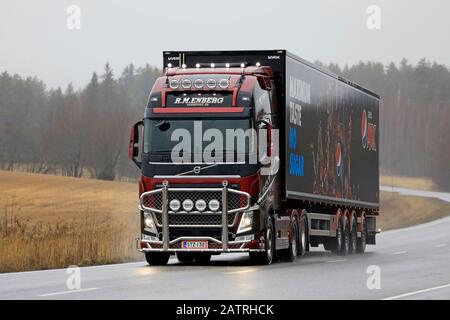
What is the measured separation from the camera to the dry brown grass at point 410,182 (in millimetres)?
132500

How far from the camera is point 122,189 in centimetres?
8462

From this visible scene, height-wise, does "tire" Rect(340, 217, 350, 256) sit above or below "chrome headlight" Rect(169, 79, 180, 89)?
below

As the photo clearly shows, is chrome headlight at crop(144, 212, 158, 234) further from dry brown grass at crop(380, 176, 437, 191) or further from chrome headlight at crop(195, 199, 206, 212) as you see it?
dry brown grass at crop(380, 176, 437, 191)

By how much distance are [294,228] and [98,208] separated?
38.5 metres

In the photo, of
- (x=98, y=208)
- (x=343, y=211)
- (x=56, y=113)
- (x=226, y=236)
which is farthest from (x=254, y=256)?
(x=56, y=113)

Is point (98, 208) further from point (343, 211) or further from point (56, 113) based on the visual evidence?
point (56, 113)

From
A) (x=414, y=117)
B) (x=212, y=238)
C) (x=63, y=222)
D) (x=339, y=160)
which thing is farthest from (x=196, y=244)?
(x=414, y=117)

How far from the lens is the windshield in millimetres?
24719

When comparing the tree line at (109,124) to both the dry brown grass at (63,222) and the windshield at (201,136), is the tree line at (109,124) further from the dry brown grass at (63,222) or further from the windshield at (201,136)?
the windshield at (201,136)

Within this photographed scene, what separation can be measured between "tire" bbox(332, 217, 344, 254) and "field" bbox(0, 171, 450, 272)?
5451 millimetres

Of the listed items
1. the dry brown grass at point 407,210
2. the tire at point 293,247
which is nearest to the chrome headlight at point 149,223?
the tire at point 293,247

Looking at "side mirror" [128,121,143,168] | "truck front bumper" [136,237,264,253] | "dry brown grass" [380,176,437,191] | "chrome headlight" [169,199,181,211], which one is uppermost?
"side mirror" [128,121,143,168]

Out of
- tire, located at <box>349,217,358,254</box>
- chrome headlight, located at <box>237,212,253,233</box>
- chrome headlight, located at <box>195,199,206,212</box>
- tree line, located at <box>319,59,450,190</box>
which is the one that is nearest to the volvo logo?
chrome headlight, located at <box>195,199,206,212</box>

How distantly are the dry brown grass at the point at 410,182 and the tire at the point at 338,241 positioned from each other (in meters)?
94.8
